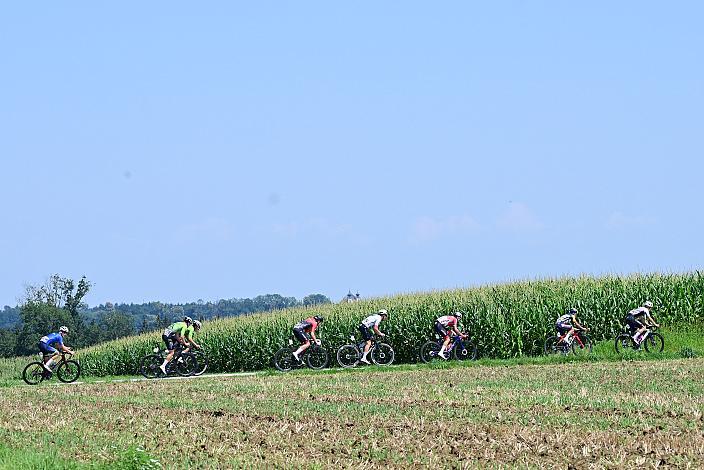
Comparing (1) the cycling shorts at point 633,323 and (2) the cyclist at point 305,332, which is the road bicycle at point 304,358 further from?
(1) the cycling shorts at point 633,323

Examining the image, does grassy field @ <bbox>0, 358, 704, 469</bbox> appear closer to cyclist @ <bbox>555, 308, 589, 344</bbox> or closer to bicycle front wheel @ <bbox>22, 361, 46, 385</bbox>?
bicycle front wheel @ <bbox>22, 361, 46, 385</bbox>

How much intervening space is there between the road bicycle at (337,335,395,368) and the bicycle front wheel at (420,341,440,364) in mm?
1135

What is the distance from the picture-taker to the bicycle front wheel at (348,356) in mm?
37875

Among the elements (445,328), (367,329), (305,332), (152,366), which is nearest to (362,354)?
(367,329)

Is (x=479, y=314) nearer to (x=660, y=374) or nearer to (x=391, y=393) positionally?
(x=660, y=374)

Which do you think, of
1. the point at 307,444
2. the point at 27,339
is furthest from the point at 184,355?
the point at 27,339

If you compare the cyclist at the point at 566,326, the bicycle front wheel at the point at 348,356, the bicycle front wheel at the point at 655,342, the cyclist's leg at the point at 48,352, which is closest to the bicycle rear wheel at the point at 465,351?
the cyclist at the point at 566,326

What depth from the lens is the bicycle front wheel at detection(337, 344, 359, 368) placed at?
37.9 meters

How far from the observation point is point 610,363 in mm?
31938

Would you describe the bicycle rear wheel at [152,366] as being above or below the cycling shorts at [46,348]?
below

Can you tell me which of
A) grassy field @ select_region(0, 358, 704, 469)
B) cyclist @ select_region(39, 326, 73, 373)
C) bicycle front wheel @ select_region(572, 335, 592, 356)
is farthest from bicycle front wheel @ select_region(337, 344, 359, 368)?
grassy field @ select_region(0, 358, 704, 469)

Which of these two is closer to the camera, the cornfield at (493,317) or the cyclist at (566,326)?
the cyclist at (566,326)

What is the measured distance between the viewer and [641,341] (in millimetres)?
36656

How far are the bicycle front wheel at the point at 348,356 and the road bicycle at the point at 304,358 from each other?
0.56 meters
